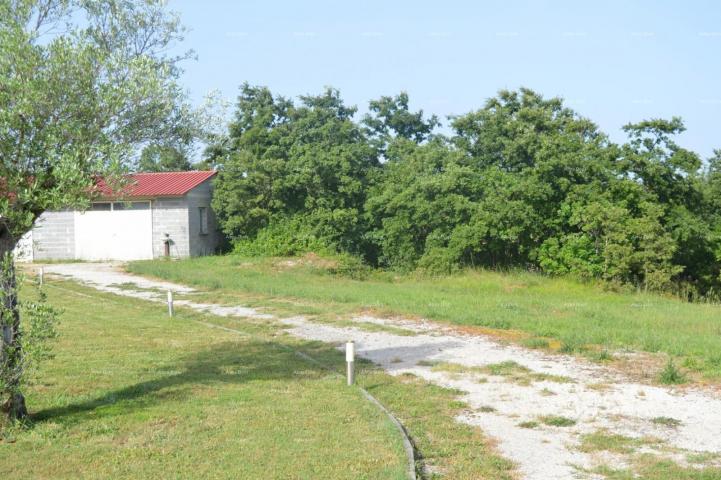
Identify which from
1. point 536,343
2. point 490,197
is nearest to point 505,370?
point 536,343

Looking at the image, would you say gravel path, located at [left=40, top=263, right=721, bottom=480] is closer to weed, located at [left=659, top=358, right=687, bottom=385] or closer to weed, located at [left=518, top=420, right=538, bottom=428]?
weed, located at [left=518, top=420, right=538, bottom=428]

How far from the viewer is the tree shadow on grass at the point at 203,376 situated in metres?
9.02

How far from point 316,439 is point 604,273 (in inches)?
756

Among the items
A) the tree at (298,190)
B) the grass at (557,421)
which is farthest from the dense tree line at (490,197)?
the grass at (557,421)

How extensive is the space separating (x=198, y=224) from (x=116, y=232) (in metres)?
3.58

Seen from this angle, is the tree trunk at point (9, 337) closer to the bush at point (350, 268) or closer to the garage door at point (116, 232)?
the bush at point (350, 268)

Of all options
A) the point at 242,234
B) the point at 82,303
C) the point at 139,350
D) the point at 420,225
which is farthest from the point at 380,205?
the point at 139,350

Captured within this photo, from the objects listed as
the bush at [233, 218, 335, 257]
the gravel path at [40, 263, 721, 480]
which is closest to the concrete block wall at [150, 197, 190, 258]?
the bush at [233, 218, 335, 257]

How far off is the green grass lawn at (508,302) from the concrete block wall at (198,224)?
9.10ft

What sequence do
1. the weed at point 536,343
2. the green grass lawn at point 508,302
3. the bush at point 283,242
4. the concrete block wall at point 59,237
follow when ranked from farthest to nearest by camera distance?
the concrete block wall at point 59,237 → the bush at point 283,242 → the green grass lawn at point 508,302 → the weed at point 536,343

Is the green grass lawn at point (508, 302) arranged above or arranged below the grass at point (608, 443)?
above

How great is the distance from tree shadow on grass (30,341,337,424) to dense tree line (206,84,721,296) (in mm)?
11046

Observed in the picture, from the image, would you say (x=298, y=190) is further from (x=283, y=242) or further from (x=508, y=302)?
(x=508, y=302)

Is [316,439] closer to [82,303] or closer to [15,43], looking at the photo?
[15,43]
